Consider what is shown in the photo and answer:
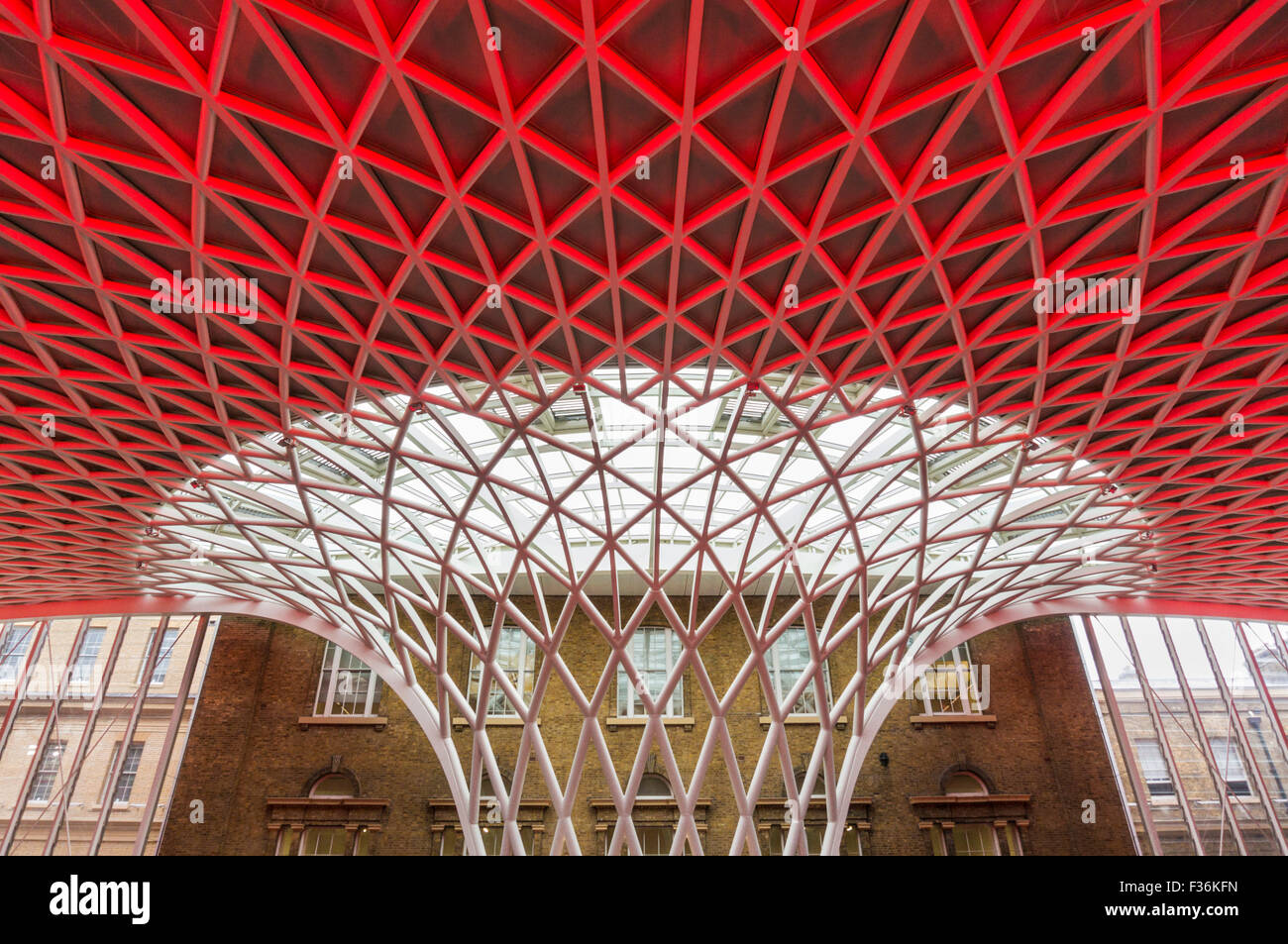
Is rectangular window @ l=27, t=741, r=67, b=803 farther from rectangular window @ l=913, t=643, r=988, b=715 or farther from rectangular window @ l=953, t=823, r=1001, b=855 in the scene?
rectangular window @ l=953, t=823, r=1001, b=855

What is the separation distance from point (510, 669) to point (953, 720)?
25484 mm

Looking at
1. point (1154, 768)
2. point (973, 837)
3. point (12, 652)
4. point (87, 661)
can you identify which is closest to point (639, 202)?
point (973, 837)

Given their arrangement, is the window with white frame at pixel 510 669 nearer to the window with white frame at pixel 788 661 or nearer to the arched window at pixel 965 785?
the window with white frame at pixel 788 661

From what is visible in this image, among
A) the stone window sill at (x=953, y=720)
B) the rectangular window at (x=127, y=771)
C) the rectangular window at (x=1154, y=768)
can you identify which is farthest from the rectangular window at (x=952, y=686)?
the rectangular window at (x=127, y=771)

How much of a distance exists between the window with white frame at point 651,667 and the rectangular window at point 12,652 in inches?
1530

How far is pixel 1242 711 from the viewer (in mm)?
46219

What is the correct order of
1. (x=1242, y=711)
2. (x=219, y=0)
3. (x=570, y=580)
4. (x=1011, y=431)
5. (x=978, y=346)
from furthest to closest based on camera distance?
(x=1242, y=711)
(x=570, y=580)
(x=1011, y=431)
(x=978, y=346)
(x=219, y=0)

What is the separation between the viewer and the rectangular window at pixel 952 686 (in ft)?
138

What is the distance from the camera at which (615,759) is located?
1597 inches

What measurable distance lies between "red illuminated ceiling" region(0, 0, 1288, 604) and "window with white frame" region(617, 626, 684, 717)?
81.4 feet

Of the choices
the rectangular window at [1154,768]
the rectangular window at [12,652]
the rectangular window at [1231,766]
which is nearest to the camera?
the rectangular window at [1154,768]
